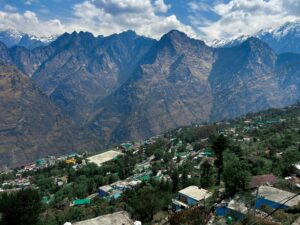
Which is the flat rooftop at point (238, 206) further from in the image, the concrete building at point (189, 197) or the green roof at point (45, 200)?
the green roof at point (45, 200)

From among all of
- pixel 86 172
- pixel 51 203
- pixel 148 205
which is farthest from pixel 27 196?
pixel 86 172

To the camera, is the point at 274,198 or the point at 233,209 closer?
the point at 233,209

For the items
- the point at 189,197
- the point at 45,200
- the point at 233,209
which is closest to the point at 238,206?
the point at 233,209

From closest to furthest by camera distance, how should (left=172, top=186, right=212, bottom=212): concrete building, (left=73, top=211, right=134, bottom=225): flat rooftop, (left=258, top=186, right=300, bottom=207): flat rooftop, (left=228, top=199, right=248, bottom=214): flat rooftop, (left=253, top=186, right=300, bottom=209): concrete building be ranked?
(left=253, top=186, right=300, bottom=209): concrete building, (left=228, top=199, right=248, bottom=214): flat rooftop, (left=258, top=186, right=300, bottom=207): flat rooftop, (left=73, top=211, right=134, bottom=225): flat rooftop, (left=172, top=186, right=212, bottom=212): concrete building

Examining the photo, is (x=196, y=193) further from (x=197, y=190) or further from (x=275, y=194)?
(x=275, y=194)

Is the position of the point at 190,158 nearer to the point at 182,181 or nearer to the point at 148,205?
the point at 182,181

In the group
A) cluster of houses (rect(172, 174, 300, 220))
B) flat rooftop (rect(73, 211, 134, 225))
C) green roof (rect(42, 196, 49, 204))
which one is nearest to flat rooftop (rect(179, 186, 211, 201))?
cluster of houses (rect(172, 174, 300, 220))

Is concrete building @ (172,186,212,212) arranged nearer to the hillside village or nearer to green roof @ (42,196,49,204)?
the hillside village

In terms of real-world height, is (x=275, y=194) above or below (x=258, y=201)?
above
